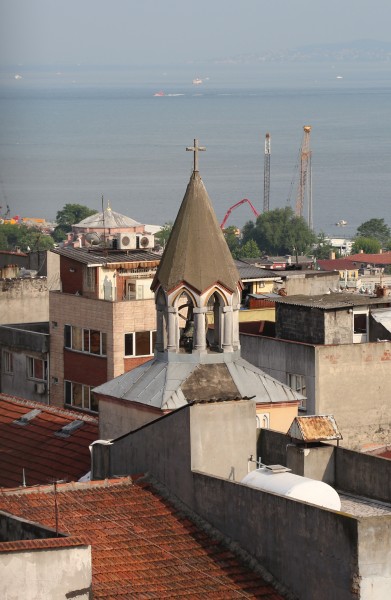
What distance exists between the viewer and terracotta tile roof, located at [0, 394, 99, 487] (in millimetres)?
20344

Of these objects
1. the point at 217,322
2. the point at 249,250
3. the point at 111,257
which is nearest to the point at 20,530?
the point at 217,322

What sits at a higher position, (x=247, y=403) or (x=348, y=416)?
(x=247, y=403)

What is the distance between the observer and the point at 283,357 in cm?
3388

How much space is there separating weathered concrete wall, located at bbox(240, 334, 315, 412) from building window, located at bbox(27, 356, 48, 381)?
4.75 m

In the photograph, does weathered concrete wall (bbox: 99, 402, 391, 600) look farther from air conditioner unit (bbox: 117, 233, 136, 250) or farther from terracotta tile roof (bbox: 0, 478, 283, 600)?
air conditioner unit (bbox: 117, 233, 136, 250)

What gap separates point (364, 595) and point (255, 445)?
3.07 meters

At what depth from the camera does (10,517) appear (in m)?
13.5

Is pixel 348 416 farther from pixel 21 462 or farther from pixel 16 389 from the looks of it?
pixel 21 462

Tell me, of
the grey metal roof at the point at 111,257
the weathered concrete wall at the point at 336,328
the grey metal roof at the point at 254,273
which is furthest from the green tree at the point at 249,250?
the weathered concrete wall at the point at 336,328

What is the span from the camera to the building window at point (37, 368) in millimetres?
37594

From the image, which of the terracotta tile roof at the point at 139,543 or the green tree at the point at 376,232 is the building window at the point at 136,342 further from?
the green tree at the point at 376,232

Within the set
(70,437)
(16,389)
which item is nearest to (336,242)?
(16,389)

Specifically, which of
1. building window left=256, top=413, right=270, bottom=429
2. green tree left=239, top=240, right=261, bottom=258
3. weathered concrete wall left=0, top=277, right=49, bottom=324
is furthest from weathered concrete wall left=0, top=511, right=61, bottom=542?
green tree left=239, top=240, right=261, bottom=258

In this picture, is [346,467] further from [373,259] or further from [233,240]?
[233,240]
